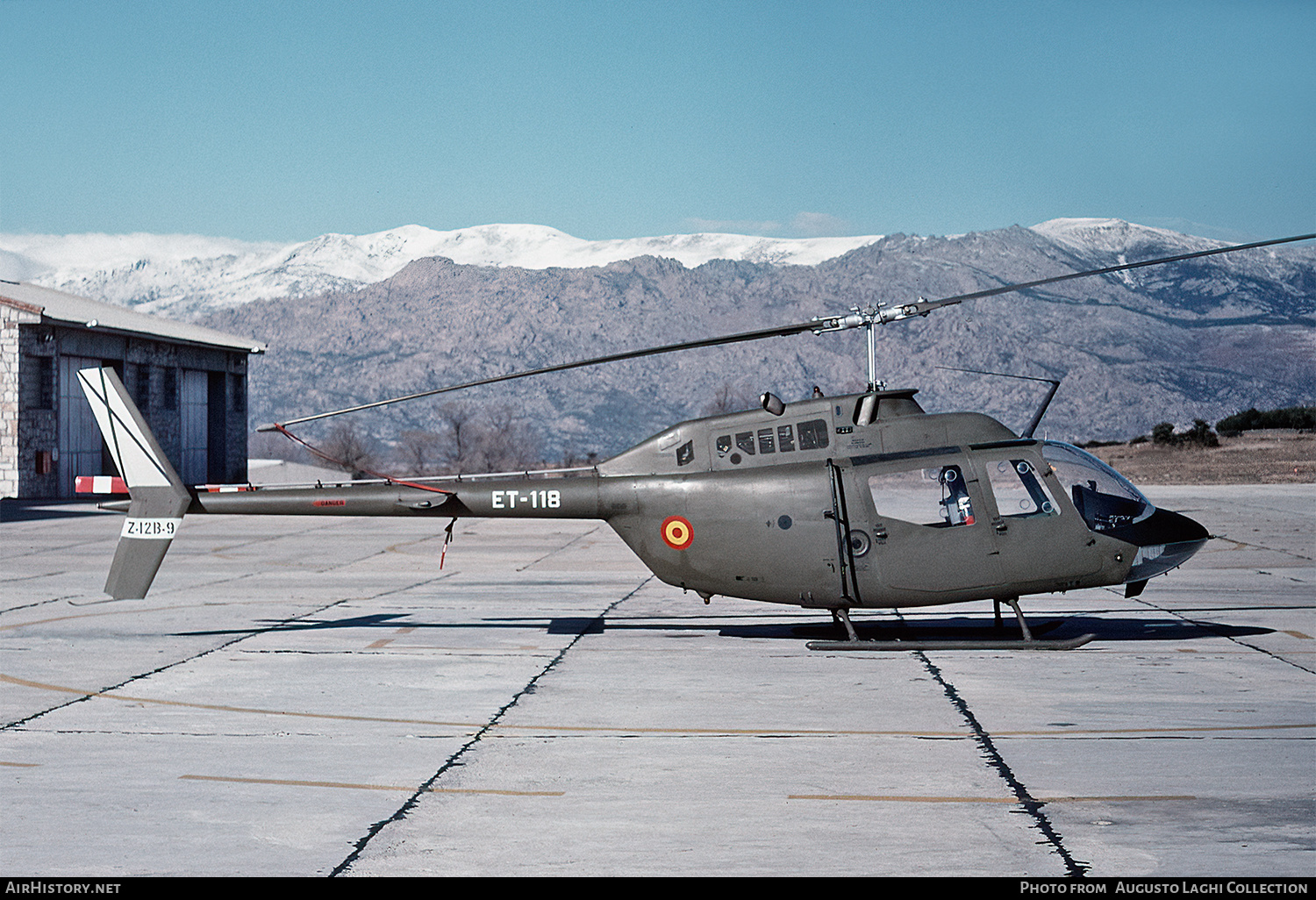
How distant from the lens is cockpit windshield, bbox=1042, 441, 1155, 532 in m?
14.4

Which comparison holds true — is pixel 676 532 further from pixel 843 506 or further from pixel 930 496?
pixel 930 496

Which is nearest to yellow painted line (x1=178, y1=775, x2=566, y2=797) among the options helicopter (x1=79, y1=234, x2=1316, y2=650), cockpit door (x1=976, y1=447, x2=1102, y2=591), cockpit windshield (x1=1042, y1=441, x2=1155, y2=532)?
helicopter (x1=79, y1=234, x2=1316, y2=650)

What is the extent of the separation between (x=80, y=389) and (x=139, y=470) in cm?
4310

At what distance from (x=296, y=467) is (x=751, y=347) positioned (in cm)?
11138

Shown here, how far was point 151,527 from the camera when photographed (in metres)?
15.6

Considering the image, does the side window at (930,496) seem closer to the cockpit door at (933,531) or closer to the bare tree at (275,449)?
the cockpit door at (933,531)

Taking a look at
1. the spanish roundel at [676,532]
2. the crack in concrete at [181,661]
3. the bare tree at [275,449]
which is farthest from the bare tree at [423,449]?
the spanish roundel at [676,532]

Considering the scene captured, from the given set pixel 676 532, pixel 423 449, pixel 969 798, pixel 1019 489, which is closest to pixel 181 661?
pixel 676 532

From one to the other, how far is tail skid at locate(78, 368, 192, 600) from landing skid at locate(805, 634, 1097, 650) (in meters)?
8.32

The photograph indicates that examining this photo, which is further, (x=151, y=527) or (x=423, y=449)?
(x=423, y=449)

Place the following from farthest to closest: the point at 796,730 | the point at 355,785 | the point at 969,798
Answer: the point at 796,730 < the point at 355,785 < the point at 969,798

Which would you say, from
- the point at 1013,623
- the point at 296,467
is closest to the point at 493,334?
the point at 296,467

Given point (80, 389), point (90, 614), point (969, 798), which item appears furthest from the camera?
point (80, 389)

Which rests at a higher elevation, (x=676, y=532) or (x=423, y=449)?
(x=676, y=532)
